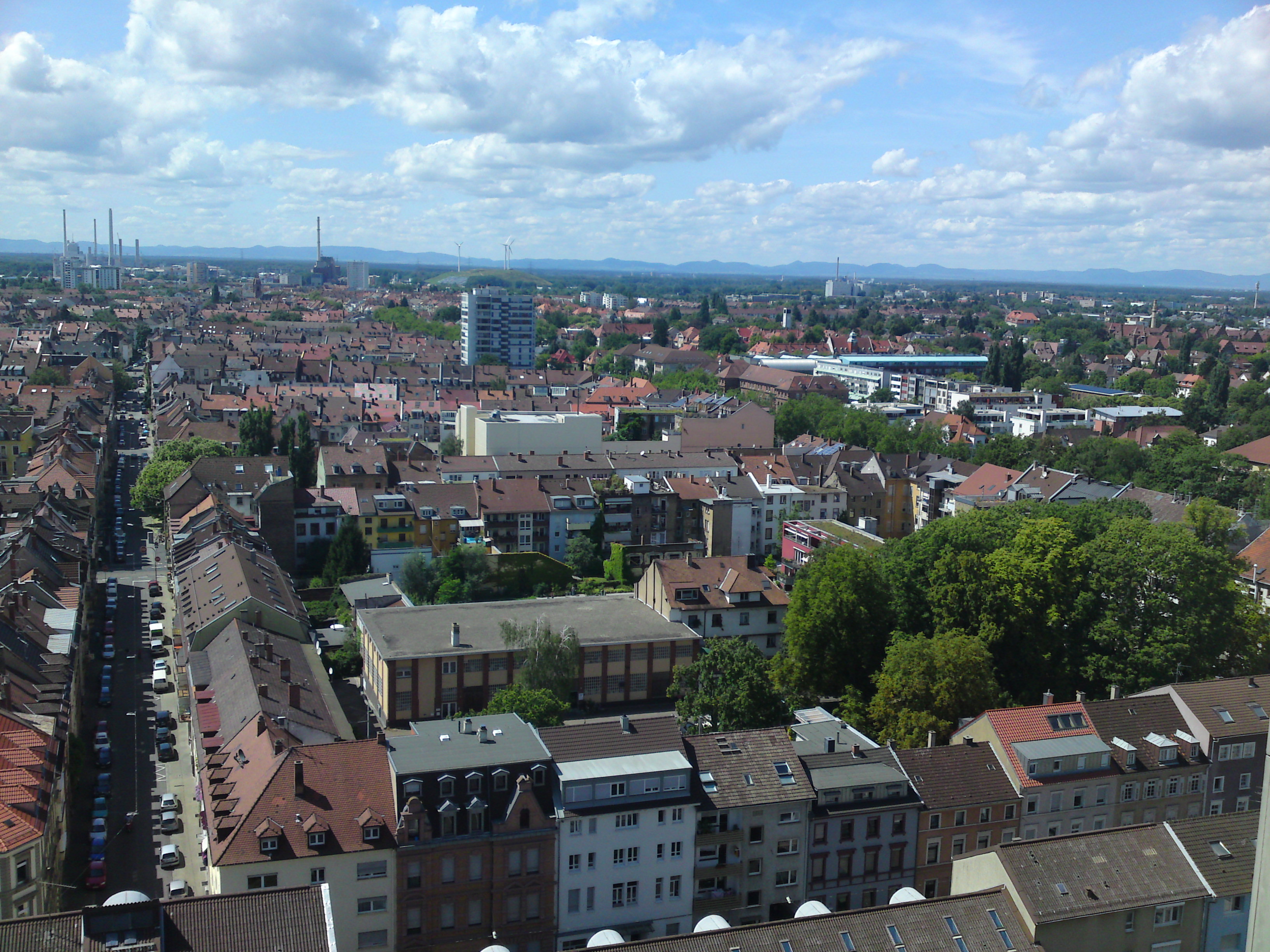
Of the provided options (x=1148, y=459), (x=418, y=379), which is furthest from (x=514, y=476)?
(x=418, y=379)

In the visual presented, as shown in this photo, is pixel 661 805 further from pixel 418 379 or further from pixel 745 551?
pixel 418 379

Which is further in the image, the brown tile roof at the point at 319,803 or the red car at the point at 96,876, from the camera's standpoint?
the red car at the point at 96,876

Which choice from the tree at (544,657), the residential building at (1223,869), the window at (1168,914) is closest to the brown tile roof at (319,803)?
the tree at (544,657)

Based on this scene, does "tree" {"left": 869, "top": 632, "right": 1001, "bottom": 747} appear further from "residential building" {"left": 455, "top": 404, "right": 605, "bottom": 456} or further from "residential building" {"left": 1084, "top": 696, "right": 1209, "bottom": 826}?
"residential building" {"left": 455, "top": 404, "right": 605, "bottom": 456}

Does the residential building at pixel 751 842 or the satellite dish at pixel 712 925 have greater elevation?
the satellite dish at pixel 712 925

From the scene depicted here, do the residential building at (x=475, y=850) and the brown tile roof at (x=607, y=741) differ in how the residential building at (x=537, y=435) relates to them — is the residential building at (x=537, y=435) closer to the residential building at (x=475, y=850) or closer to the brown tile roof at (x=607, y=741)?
the brown tile roof at (x=607, y=741)

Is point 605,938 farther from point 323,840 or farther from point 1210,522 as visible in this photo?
point 1210,522
